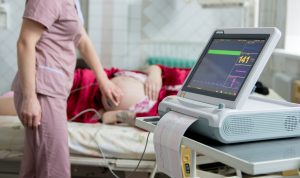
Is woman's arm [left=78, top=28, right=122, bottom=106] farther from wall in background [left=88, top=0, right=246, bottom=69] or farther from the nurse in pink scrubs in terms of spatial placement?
wall in background [left=88, top=0, right=246, bottom=69]

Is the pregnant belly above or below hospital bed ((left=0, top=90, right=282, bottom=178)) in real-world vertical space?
above

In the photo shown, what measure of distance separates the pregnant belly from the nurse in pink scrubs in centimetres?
66

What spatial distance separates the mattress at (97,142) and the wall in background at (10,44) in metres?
1.11

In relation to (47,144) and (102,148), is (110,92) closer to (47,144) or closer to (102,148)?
(102,148)

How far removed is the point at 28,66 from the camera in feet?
5.20

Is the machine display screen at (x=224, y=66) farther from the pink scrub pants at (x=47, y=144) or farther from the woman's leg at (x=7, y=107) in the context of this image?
the woman's leg at (x=7, y=107)

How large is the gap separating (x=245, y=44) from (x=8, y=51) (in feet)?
7.74

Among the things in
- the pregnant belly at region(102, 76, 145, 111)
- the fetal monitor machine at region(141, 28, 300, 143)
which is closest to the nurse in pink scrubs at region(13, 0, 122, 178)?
the fetal monitor machine at region(141, 28, 300, 143)

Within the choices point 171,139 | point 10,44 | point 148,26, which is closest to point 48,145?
point 171,139

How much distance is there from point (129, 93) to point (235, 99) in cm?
136

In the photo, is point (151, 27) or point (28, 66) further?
point (151, 27)

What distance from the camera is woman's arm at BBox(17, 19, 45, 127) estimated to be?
1.58 m

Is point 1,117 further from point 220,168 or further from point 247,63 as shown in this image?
point 247,63

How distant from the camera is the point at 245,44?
119 cm
